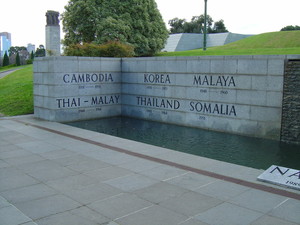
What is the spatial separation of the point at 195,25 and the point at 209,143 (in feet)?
215

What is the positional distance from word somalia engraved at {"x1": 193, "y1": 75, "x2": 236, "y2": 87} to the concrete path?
4.09 metres

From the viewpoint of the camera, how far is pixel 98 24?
94.7 feet

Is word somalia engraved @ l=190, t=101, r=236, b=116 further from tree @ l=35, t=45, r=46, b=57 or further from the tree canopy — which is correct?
tree @ l=35, t=45, r=46, b=57

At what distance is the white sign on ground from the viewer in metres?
6.35

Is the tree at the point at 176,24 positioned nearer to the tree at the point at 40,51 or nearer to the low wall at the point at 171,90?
the tree at the point at 40,51

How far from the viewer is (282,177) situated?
668 cm

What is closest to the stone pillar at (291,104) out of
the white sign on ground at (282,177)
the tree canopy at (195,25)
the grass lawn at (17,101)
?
the white sign on ground at (282,177)

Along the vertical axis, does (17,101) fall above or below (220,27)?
below

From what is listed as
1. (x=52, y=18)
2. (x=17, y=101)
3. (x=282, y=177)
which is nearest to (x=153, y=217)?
(x=282, y=177)

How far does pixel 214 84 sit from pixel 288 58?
2.72 metres

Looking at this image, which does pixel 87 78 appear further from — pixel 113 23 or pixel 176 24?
pixel 176 24

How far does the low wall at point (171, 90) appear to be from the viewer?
1088cm

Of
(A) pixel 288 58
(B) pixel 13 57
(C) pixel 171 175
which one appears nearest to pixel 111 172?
(C) pixel 171 175

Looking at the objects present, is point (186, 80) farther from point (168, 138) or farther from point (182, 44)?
point (182, 44)
